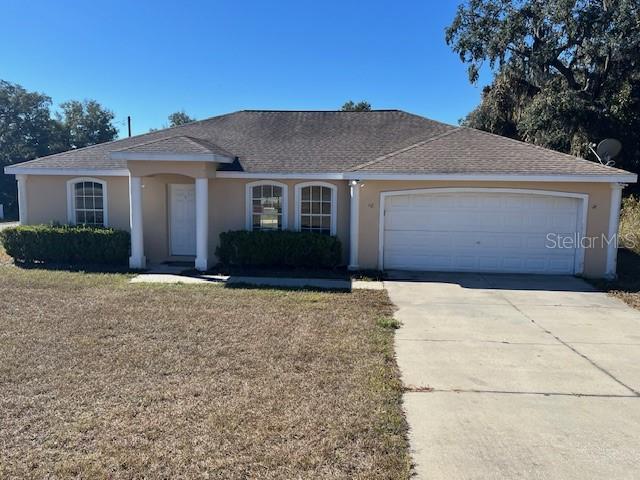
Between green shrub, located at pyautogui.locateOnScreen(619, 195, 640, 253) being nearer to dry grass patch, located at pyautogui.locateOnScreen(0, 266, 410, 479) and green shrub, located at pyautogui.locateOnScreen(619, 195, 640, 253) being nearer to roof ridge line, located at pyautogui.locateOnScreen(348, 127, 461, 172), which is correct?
roof ridge line, located at pyautogui.locateOnScreen(348, 127, 461, 172)

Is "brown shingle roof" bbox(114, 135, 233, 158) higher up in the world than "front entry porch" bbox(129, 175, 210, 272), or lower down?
higher up

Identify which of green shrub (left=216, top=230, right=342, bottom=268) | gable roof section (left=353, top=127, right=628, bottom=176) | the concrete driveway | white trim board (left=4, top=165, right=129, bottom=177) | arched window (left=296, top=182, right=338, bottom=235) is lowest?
the concrete driveway

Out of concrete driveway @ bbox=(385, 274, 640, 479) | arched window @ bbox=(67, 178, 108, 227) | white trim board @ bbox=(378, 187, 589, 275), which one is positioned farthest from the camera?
arched window @ bbox=(67, 178, 108, 227)

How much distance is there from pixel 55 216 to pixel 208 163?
5494 mm

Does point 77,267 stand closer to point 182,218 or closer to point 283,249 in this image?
point 182,218

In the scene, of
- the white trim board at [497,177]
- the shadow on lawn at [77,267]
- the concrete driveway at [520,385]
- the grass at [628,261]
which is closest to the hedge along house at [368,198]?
the white trim board at [497,177]

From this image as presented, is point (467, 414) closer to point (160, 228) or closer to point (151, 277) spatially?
point (151, 277)

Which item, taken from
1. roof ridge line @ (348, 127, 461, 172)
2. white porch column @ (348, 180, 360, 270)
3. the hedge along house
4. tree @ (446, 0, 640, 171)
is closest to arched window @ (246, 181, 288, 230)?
A: the hedge along house

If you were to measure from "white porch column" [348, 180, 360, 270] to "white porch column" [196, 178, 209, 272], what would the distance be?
12.8 feet

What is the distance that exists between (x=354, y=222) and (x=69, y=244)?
7.95 metres

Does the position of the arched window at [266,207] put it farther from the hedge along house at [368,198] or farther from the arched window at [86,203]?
the arched window at [86,203]

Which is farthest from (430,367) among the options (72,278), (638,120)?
(638,120)

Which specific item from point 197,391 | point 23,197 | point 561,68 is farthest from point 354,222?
point 561,68

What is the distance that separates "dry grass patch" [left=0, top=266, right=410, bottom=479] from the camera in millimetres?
3828
